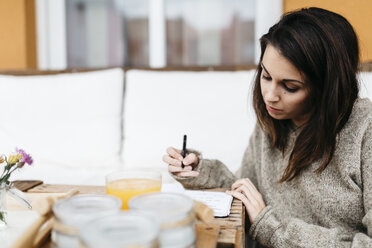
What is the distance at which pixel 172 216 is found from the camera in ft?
1.60

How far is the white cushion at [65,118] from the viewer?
190 centimetres

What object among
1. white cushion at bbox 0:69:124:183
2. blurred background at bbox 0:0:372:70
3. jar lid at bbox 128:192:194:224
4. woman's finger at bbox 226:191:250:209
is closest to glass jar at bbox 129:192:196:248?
jar lid at bbox 128:192:194:224

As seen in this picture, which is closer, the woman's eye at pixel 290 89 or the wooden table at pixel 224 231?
the wooden table at pixel 224 231

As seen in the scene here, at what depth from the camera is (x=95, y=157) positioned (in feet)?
6.24

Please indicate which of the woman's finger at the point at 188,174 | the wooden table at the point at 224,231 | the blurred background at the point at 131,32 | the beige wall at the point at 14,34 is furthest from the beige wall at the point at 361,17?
the beige wall at the point at 14,34

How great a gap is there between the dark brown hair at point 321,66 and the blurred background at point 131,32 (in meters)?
1.64

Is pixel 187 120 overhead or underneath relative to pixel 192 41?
underneath

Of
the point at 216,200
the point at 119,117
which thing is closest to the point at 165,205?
the point at 216,200

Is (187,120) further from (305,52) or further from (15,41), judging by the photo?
(15,41)

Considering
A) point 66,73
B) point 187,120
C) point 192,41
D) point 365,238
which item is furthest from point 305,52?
point 192,41

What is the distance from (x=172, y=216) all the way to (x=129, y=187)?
0.27m

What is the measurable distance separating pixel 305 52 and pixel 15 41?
94.0 inches

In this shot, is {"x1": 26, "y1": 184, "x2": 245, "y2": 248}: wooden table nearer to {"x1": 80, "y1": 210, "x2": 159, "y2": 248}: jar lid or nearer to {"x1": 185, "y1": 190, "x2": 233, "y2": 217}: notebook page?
{"x1": 185, "y1": 190, "x2": 233, "y2": 217}: notebook page

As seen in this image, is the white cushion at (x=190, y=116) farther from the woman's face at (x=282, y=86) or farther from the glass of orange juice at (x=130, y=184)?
the glass of orange juice at (x=130, y=184)
